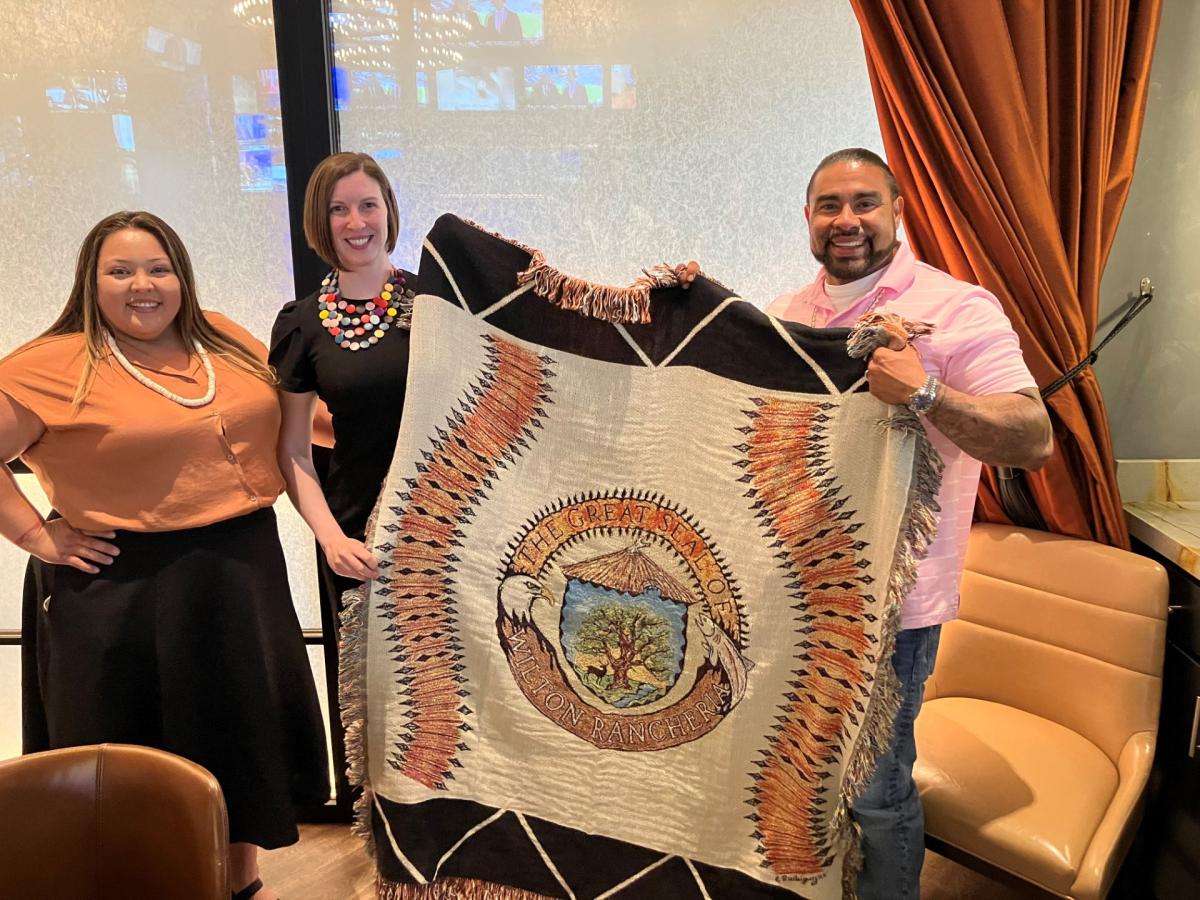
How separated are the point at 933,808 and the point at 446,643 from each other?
0.91 m

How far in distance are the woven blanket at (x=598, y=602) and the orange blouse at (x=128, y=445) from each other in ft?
1.05

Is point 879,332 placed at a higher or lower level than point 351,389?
higher

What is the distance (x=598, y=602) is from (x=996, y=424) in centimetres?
68

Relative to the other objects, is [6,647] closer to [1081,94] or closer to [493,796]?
[493,796]

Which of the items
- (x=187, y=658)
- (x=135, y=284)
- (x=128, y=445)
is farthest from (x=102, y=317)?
(x=187, y=658)

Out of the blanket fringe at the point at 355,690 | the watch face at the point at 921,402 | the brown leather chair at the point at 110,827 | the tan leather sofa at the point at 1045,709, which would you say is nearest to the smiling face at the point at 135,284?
the blanket fringe at the point at 355,690

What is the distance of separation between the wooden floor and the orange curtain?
0.81 meters

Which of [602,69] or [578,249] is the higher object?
[602,69]

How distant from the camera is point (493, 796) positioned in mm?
1415

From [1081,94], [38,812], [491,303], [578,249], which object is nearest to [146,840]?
[38,812]

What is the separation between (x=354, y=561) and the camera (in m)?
1.36

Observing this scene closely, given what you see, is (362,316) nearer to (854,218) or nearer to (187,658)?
(187,658)

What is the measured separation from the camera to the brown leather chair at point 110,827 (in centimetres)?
99

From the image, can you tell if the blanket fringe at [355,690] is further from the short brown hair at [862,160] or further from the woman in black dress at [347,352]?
the short brown hair at [862,160]
